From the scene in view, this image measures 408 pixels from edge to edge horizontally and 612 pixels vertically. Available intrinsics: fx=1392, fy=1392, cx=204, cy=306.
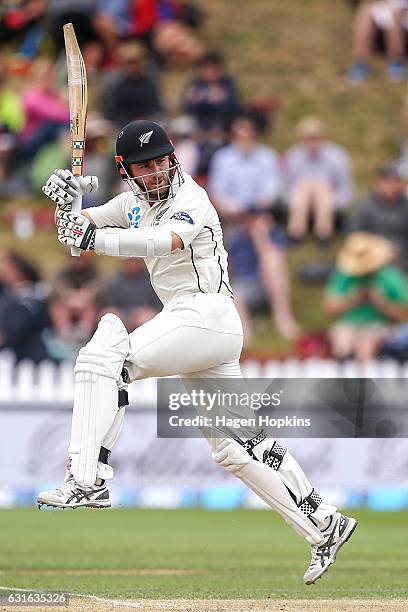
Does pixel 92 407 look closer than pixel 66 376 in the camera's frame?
Yes

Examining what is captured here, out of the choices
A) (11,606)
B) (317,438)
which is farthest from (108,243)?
(317,438)

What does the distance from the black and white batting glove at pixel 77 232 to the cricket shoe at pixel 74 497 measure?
1.18m

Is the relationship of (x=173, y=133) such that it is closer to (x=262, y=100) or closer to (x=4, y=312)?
(x=262, y=100)

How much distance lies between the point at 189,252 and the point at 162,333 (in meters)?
0.47

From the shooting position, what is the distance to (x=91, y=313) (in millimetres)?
14969

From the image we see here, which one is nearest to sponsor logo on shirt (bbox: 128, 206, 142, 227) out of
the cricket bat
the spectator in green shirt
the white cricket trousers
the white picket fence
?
the cricket bat

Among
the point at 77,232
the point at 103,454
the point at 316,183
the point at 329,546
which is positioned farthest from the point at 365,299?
the point at 77,232

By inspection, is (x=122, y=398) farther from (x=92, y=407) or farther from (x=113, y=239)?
(x=113, y=239)

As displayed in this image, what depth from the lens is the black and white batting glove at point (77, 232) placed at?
22.8ft

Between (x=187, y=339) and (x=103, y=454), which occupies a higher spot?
(x=187, y=339)

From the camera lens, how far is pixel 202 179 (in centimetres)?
1720

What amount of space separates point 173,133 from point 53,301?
3.70 m

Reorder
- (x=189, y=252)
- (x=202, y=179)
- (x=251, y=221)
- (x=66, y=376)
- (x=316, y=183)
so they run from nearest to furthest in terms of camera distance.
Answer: (x=189, y=252)
(x=66, y=376)
(x=251, y=221)
(x=316, y=183)
(x=202, y=179)

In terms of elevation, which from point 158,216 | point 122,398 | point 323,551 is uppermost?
point 158,216
